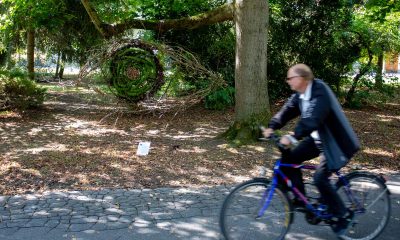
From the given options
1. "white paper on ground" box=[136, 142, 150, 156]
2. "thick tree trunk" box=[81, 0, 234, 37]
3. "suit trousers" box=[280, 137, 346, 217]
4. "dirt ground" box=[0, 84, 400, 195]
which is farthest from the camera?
"thick tree trunk" box=[81, 0, 234, 37]

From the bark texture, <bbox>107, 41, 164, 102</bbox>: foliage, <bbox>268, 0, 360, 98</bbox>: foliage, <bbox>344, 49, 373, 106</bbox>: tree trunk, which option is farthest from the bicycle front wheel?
<bbox>344, 49, 373, 106</bbox>: tree trunk

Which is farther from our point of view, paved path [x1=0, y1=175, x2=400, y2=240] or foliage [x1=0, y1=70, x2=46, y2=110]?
foliage [x1=0, y1=70, x2=46, y2=110]

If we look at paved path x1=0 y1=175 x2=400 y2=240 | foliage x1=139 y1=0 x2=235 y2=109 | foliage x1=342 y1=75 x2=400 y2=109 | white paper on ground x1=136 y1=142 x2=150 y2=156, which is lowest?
paved path x1=0 y1=175 x2=400 y2=240

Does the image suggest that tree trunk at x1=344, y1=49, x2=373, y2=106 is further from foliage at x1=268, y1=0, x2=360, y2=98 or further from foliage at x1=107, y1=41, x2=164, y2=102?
foliage at x1=107, y1=41, x2=164, y2=102

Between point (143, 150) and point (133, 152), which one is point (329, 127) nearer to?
point (143, 150)

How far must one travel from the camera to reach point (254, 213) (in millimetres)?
4316

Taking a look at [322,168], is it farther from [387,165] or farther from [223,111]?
[223,111]

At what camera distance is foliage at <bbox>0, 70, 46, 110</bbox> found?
11766 mm

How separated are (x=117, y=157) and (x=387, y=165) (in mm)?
4709

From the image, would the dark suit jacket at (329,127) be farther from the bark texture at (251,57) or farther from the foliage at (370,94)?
the foliage at (370,94)

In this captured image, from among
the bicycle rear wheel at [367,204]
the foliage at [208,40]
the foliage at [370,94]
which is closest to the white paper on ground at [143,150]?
the bicycle rear wheel at [367,204]

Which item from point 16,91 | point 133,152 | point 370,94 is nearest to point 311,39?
point 370,94

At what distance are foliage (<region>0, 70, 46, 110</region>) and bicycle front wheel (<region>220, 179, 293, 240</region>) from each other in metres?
9.59

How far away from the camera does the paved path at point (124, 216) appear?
441 cm
